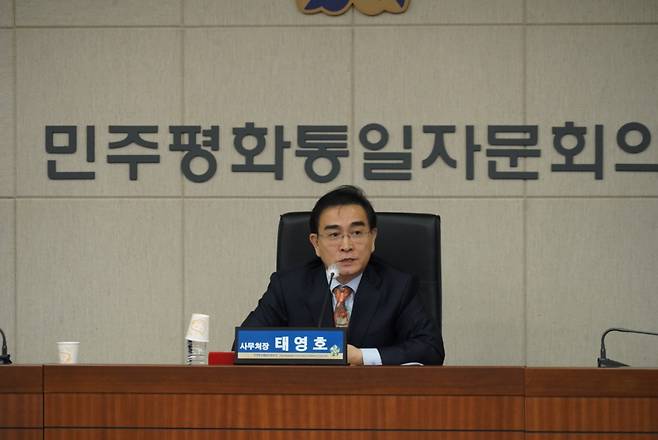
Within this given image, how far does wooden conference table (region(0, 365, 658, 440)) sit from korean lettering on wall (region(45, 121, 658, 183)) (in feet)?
7.63

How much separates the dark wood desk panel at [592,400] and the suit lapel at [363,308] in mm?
1011

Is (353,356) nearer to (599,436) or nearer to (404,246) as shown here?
(404,246)

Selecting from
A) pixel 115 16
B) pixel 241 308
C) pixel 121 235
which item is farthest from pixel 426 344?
pixel 115 16

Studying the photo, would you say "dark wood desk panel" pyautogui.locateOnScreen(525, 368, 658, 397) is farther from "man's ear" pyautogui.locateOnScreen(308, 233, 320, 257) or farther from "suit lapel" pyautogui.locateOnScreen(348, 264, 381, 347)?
"man's ear" pyautogui.locateOnScreen(308, 233, 320, 257)

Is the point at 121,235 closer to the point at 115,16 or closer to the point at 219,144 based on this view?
the point at 219,144

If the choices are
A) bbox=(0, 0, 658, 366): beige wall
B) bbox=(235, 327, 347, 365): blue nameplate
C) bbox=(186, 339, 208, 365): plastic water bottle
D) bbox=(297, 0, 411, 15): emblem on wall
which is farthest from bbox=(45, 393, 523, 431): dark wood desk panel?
bbox=(297, 0, 411, 15): emblem on wall

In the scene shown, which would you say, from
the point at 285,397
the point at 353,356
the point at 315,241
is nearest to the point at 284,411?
the point at 285,397

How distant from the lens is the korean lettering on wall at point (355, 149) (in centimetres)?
437

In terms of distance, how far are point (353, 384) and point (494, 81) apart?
258 cm

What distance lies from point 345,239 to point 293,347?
88 cm

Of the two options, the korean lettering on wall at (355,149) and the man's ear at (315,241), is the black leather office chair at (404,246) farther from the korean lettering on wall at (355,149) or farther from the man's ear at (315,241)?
the korean lettering on wall at (355,149)

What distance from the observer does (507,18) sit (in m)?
4.40

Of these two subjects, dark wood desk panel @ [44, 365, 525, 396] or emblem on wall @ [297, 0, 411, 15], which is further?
emblem on wall @ [297, 0, 411, 15]

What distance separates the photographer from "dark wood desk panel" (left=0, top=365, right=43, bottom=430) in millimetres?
2148
